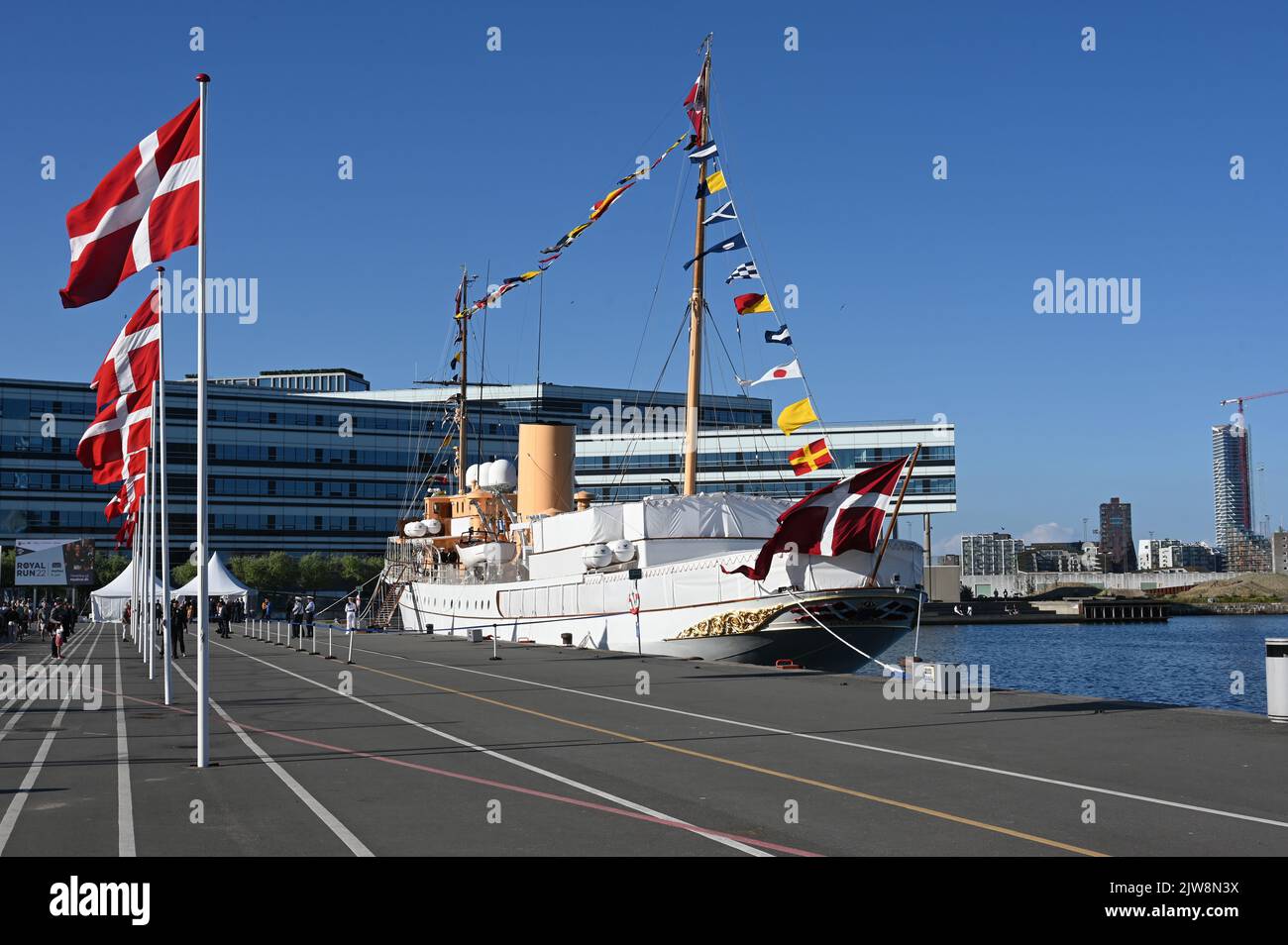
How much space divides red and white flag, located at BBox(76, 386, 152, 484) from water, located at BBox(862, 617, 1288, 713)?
25150 millimetres

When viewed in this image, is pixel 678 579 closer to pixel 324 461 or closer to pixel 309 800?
pixel 309 800

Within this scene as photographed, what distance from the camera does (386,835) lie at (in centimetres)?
1008

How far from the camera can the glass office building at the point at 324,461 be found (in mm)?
100125

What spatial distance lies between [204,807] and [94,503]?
105m

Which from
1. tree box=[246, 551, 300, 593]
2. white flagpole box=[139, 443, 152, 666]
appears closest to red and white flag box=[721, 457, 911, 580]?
white flagpole box=[139, 443, 152, 666]

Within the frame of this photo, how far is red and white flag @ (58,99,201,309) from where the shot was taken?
14.9 meters

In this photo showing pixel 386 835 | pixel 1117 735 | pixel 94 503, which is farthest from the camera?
pixel 94 503

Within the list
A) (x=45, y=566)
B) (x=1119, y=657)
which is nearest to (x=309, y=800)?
(x=1119, y=657)

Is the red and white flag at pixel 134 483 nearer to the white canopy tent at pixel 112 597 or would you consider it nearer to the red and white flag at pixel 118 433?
the red and white flag at pixel 118 433

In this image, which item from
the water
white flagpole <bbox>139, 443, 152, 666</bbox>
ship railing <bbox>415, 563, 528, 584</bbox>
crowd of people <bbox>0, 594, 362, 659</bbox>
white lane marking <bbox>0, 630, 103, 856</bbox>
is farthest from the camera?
ship railing <bbox>415, 563, 528, 584</bbox>

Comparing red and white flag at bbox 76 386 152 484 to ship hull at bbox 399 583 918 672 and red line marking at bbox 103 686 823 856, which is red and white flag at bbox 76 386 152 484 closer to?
red line marking at bbox 103 686 823 856

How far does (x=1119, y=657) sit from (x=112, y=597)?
5929 cm
